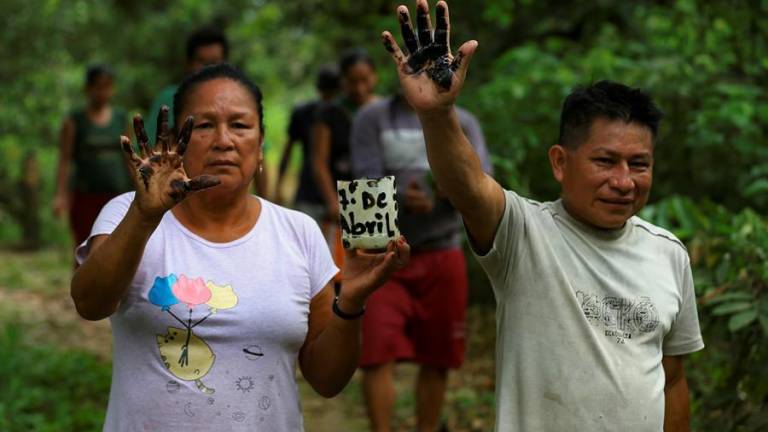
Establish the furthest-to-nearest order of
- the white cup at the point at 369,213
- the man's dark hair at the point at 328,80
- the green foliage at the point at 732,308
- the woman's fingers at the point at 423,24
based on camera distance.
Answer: the man's dark hair at the point at 328,80, the green foliage at the point at 732,308, the white cup at the point at 369,213, the woman's fingers at the point at 423,24

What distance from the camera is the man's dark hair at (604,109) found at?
3.03 meters

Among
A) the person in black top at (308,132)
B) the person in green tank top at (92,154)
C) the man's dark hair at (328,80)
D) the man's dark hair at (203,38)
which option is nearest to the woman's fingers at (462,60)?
the man's dark hair at (203,38)

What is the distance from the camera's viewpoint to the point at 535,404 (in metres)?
2.87

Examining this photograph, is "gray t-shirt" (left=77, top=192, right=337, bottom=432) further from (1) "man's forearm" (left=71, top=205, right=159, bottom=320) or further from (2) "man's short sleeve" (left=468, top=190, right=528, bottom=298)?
(2) "man's short sleeve" (left=468, top=190, right=528, bottom=298)

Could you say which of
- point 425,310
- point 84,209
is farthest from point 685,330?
point 84,209

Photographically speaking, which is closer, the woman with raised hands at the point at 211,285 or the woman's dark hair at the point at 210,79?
the woman with raised hands at the point at 211,285

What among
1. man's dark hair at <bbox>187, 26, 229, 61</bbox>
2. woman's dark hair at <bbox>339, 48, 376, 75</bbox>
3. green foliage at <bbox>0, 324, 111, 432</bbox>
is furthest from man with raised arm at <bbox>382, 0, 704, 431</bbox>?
woman's dark hair at <bbox>339, 48, 376, 75</bbox>

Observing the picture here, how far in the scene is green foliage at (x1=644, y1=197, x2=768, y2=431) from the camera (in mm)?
3936

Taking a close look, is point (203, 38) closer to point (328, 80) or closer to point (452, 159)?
point (328, 80)

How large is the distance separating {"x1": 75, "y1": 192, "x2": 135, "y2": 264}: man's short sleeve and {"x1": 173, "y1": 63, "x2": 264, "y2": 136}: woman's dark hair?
0.31 m

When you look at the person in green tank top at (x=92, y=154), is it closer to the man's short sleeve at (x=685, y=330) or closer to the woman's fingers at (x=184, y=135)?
the woman's fingers at (x=184, y=135)

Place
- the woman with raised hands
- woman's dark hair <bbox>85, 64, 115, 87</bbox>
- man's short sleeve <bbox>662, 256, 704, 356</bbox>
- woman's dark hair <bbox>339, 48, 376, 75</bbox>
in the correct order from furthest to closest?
1. woman's dark hair <bbox>85, 64, 115, 87</bbox>
2. woman's dark hair <bbox>339, 48, 376, 75</bbox>
3. man's short sleeve <bbox>662, 256, 704, 356</bbox>
4. the woman with raised hands

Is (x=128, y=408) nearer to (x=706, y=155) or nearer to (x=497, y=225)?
(x=497, y=225)

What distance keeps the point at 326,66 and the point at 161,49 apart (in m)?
6.06
